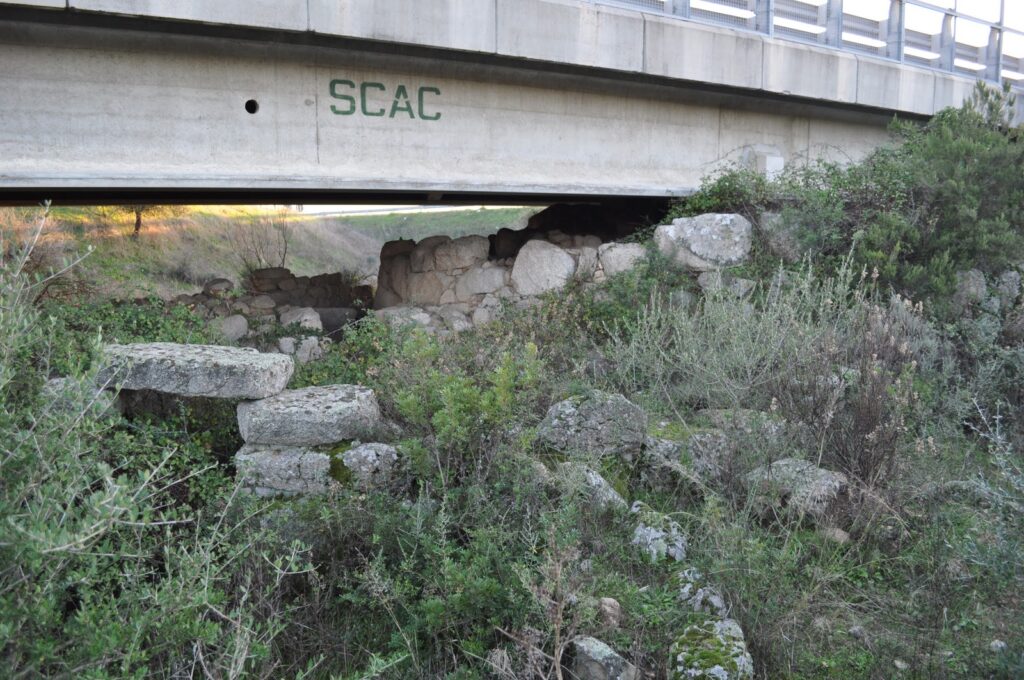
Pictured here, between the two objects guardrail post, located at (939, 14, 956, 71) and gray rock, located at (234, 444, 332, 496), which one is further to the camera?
guardrail post, located at (939, 14, 956, 71)

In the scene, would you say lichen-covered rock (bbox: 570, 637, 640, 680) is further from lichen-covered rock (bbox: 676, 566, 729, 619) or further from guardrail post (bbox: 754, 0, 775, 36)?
guardrail post (bbox: 754, 0, 775, 36)

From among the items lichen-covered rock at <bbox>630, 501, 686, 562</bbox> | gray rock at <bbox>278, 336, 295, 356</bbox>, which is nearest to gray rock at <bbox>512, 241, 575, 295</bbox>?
gray rock at <bbox>278, 336, 295, 356</bbox>

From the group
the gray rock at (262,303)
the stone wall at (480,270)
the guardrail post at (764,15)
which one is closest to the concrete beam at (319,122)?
the stone wall at (480,270)

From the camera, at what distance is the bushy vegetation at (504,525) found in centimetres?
311

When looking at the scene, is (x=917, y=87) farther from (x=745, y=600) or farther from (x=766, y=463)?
(x=745, y=600)

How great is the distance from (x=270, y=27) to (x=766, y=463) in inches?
214

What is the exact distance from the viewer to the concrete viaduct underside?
6891 millimetres

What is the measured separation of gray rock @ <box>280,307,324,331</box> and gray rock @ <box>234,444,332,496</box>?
4049 mm

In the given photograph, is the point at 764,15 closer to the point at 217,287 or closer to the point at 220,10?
the point at 220,10

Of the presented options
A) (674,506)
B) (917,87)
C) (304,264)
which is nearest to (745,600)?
(674,506)

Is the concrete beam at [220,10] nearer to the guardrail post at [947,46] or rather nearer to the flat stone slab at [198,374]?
the flat stone slab at [198,374]

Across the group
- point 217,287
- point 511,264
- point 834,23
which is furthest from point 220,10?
point 834,23

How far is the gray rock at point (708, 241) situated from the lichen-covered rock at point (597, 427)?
385cm

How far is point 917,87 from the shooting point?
475 inches
